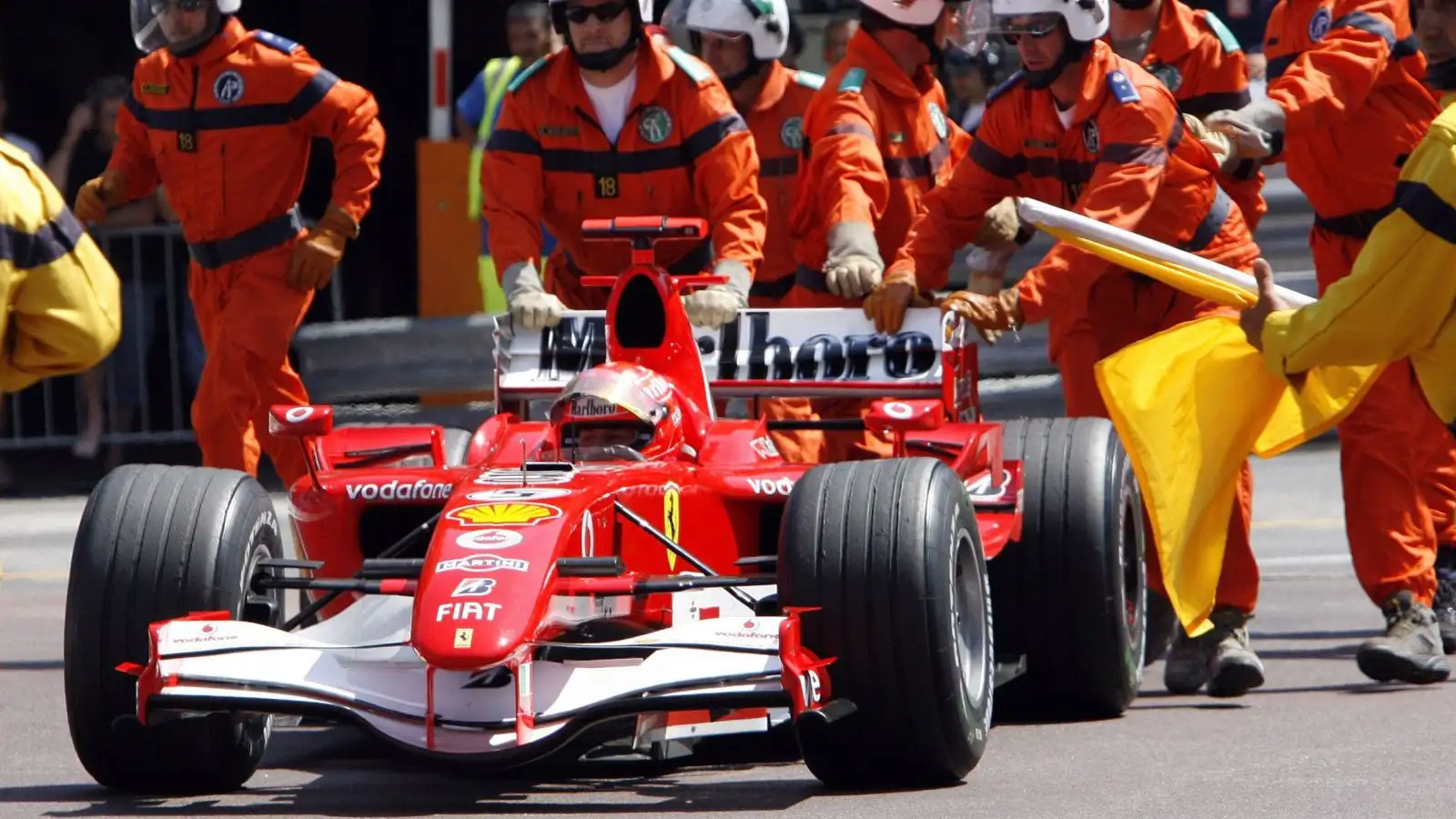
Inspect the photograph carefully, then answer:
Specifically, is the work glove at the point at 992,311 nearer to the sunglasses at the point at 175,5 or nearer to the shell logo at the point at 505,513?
the shell logo at the point at 505,513

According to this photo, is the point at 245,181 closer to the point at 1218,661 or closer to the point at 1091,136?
the point at 1091,136

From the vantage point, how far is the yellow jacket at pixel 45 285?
6387 mm

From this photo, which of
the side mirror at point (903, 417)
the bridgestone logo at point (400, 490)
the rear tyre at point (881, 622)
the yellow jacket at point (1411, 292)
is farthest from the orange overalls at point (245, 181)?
the yellow jacket at point (1411, 292)

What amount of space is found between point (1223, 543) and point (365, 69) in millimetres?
9842

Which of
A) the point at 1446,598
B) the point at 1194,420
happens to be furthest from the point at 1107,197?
the point at 1446,598

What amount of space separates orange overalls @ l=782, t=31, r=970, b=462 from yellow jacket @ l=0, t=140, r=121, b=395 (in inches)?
127

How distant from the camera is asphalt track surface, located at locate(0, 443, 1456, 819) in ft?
20.0

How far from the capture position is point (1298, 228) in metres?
13.8

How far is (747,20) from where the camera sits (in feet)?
33.4

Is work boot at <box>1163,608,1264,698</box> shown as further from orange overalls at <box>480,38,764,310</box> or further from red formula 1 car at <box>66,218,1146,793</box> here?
orange overalls at <box>480,38,764,310</box>

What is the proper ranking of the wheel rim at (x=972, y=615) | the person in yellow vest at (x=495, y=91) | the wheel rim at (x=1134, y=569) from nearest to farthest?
the wheel rim at (x=972, y=615) < the wheel rim at (x=1134, y=569) < the person in yellow vest at (x=495, y=91)

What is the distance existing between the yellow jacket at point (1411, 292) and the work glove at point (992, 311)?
201 centimetres

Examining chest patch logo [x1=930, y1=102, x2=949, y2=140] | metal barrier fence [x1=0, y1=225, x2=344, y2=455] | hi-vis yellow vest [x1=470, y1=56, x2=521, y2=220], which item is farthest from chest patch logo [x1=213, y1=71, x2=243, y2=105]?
metal barrier fence [x1=0, y1=225, x2=344, y2=455]

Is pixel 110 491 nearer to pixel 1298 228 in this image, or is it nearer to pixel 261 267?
pixel 261 267
